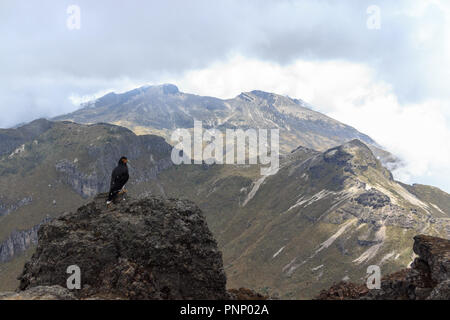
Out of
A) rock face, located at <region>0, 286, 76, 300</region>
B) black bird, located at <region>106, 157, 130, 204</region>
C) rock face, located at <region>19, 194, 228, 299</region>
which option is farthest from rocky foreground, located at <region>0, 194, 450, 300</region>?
→ rock face, located at <region>0, 286, 76, 300</region>

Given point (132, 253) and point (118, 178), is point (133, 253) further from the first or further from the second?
point (118, 178)

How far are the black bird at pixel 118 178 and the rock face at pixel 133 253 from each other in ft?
2.72

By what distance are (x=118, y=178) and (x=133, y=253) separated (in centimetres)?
475

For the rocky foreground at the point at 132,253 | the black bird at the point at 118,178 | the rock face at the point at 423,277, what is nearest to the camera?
the rocky foreground at the point at 132,253

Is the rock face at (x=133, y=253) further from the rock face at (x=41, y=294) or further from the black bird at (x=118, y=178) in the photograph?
the rock face at (x=41, y=294)

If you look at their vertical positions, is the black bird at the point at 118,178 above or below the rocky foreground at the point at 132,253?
above

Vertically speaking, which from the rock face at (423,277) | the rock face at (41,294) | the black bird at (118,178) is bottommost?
the rock face at (423,277)

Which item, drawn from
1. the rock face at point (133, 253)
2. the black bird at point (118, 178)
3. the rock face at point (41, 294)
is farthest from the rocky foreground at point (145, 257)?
the rock face at point (41, 294)

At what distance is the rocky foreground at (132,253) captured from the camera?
19.2 meters

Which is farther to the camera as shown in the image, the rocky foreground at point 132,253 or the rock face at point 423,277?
the rock face at point 423,277

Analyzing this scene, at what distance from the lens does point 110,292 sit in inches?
720
